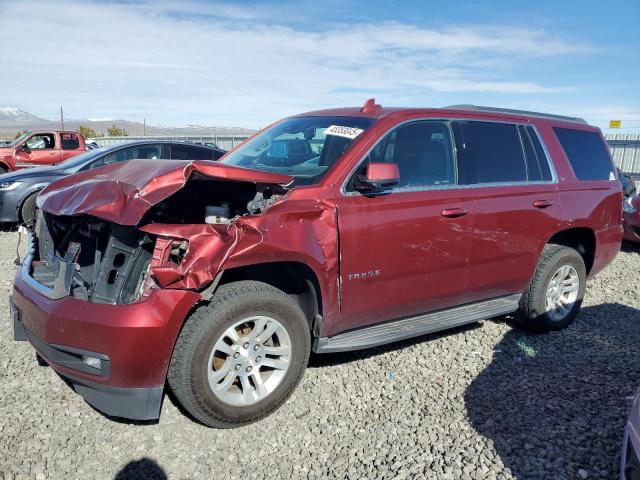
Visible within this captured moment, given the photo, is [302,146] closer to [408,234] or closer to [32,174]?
[408,234]

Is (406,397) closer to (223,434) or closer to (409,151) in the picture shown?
(223,434)

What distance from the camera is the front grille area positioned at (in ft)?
9.80

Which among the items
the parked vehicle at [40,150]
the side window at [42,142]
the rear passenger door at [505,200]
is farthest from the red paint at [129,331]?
the side window at [42,142]

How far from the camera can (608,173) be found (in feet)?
17.2

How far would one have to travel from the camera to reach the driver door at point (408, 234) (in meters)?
3.50

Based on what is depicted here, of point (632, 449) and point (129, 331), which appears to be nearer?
point (632, 449)

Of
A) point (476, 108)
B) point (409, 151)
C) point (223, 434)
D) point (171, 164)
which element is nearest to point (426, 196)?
point (409, 151)

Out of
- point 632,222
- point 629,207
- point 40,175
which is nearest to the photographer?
point 632,222

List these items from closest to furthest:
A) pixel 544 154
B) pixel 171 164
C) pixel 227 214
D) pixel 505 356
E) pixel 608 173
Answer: pixel 171 164 < pixel 227 214 < pixel 505 356 < pixel 544 154 < pixel 608 173

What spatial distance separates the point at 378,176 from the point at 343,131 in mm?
647

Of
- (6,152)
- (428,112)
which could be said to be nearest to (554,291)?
(428,112)

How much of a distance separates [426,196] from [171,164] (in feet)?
5.83

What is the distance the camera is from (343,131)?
3.86 meters

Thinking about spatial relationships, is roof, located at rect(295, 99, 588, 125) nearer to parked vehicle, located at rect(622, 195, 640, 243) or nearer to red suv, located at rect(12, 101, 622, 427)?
red suv, located at rect(12, 101, 622, 427)
